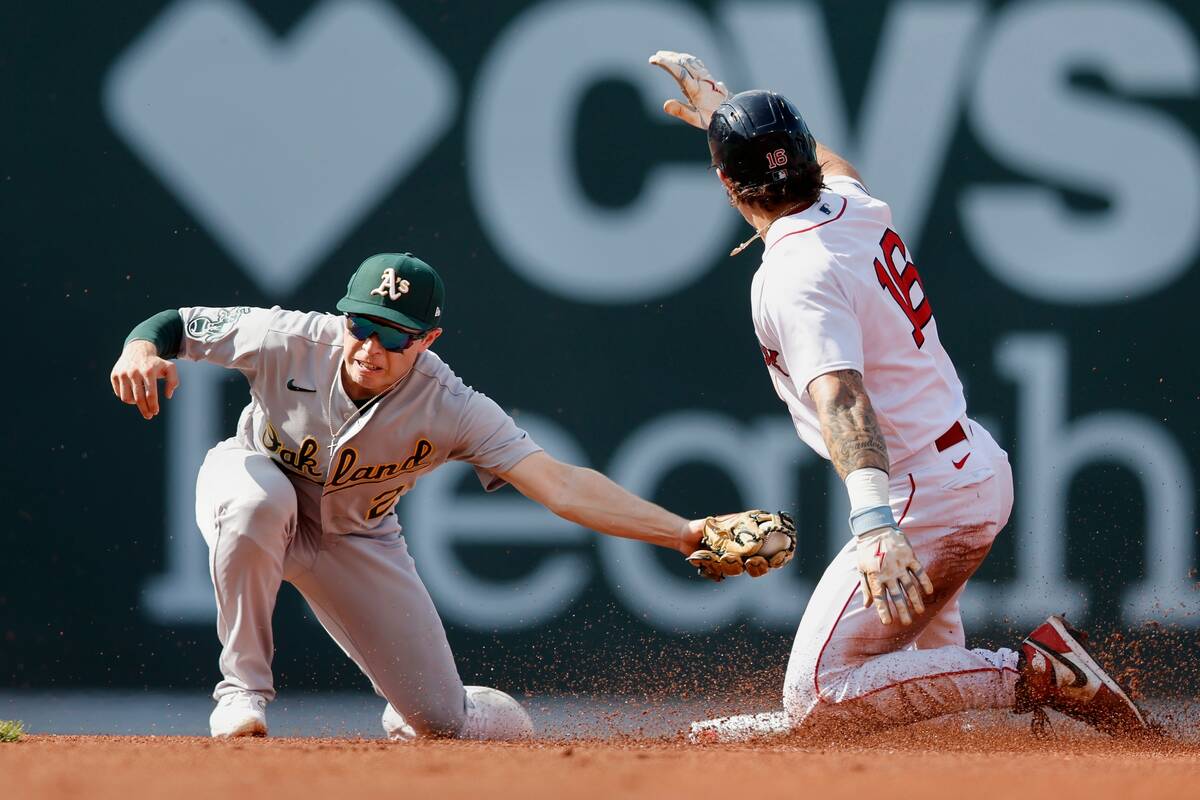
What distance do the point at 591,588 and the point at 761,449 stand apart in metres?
0.86

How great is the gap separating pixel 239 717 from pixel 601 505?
3.63ft

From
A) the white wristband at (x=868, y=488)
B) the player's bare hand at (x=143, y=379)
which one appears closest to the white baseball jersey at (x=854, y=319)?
the white wristband at (x=868, y=488)

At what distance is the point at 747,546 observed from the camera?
3746 millimetres

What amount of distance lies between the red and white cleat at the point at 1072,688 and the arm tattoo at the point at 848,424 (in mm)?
811

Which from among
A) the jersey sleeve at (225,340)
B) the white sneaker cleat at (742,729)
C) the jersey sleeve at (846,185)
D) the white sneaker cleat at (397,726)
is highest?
the jersey sleeve at (846,185)

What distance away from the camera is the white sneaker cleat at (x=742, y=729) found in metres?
3.98

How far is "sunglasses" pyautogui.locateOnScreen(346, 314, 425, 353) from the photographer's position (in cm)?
402

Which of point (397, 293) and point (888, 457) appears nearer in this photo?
point (888, 457)

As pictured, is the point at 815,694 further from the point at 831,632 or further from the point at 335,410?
the point at 335,410

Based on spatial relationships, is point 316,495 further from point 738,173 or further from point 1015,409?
point 1015,409

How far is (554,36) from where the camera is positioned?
608 centimetres

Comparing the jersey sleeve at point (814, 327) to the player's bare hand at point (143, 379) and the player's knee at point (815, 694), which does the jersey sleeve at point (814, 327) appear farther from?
the player's bare hand at point (143, 379)

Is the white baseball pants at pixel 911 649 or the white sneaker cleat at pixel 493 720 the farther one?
the white sneaker cleat at pixel 493 720

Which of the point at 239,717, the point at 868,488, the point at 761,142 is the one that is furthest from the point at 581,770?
the point at 761,142
